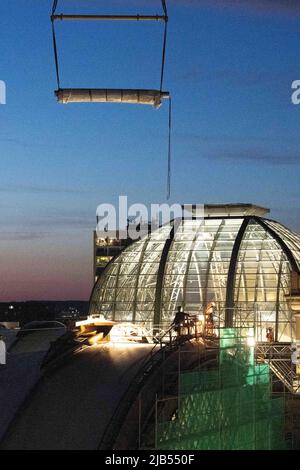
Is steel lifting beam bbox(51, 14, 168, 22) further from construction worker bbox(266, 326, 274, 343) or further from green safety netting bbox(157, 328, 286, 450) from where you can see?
construction worker bbox(266, 326, 274, 343)

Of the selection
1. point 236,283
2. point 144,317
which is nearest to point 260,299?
point 236,283

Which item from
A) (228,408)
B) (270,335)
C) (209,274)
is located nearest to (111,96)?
(228,408)

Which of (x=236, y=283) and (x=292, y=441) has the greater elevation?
(x=236, y=283)

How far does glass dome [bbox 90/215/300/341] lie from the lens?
6769cm

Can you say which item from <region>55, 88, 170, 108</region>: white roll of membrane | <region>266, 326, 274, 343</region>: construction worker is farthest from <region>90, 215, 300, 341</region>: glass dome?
<region>55, 88, 170, 108</region>: white roll of membrane

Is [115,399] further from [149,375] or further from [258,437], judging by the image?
[258,437]

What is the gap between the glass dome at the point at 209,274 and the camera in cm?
6769

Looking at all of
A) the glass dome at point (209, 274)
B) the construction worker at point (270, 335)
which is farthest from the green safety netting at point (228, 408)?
the glass dome at point (209, 274)

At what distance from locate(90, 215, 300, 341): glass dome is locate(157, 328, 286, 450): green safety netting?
1533cm

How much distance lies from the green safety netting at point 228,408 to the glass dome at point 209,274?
604 inches

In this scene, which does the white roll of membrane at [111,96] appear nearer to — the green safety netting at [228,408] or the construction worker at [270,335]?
the green safety netting at [228,408]
